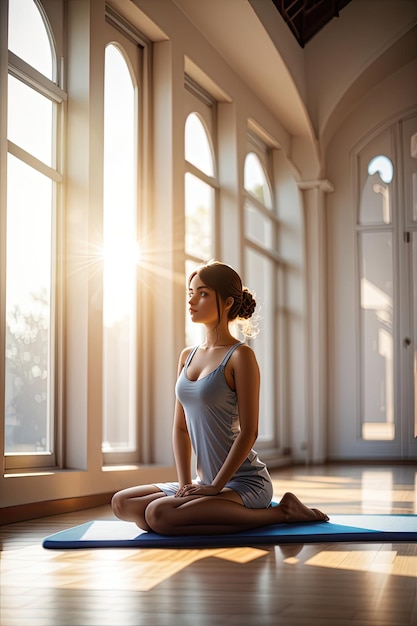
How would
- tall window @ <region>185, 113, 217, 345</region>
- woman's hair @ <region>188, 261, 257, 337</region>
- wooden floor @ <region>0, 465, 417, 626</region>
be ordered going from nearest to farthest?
wooden floor @ <region>0, 465, 417, 626</region>
woman's hair @ <region>188, 261, 257, 337</region>
tall window @ <region>185, 113, 217, 345</region>

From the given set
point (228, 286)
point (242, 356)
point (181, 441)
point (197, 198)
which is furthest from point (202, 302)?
point (197, 198)

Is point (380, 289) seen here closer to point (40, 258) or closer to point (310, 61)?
point (310, 61)

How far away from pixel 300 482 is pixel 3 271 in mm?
3351

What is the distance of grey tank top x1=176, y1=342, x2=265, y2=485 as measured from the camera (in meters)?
3.58

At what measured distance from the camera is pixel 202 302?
3.69m

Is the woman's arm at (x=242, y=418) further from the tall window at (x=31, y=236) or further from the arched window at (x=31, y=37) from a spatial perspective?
the arched window at (x=31, y=37)

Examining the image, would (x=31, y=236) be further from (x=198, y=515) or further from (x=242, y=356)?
(x=198, y=515)

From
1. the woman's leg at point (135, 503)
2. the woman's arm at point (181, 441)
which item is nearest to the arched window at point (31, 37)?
the woman's arm at point (181, 441)

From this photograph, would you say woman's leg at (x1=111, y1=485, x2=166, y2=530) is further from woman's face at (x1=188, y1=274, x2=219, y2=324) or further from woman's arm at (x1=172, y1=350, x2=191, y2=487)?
woman's face at (x1=188, y1=274, x2=219, y2=324)

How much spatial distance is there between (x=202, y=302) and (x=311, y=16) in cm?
594

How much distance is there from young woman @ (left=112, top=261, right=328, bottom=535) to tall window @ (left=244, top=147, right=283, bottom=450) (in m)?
5.13

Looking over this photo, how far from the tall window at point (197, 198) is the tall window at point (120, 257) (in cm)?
99

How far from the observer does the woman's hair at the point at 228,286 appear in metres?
3.69

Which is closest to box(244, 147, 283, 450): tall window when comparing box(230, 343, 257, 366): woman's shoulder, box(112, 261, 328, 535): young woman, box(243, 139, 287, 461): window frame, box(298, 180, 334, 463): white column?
box(243, 139, 287, 461): window frame
